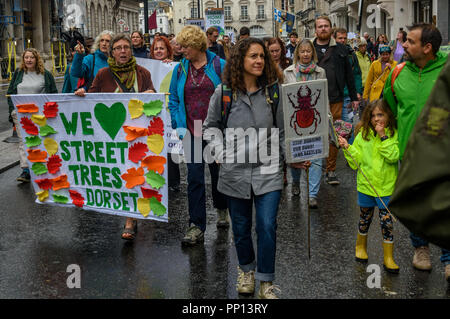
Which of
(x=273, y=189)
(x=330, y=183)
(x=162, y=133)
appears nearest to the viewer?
(x=273, y=189)

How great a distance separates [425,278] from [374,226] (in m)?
1.57

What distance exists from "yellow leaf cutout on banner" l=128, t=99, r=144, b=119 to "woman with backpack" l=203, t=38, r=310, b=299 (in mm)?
1373

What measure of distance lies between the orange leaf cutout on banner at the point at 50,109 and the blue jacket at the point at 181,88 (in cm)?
126

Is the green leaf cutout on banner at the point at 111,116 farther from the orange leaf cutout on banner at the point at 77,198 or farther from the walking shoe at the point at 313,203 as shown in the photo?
the walking shoe at the point at 313,203

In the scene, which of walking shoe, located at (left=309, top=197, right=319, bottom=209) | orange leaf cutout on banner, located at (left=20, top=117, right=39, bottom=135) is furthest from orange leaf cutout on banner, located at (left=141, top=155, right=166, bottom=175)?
walking shoe, located at (left=309, top=197, right=319, bottom=209)

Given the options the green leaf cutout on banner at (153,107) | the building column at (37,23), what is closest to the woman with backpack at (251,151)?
the green leaf cutout on banner at (153,107)

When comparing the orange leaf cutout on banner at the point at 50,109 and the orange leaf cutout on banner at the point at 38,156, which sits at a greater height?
the orange leaf cutout on banner at the point at 50,109

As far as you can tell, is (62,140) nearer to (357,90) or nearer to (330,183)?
(330,183)

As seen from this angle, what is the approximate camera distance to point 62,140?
624 cm

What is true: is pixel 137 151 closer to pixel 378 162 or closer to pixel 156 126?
pixel 156 126

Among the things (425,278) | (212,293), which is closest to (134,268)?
(212,293)

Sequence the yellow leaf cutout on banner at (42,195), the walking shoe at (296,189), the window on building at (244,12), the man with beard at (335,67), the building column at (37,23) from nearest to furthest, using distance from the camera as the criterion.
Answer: the yellow leaf cutout on banner at (42,195)
the walking shoe at (296,189)
the man with beard at (335,67)
the building column at (37,23)
the window on building at (244,12)

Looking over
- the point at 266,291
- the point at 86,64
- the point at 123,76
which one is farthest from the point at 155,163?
the point at 86,64

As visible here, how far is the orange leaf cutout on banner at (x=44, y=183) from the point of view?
6.40 meters
